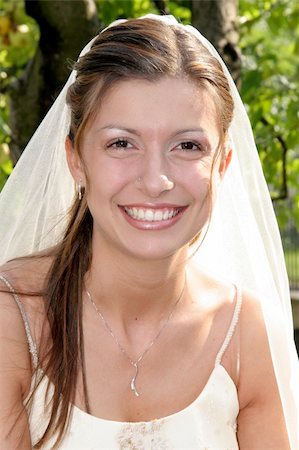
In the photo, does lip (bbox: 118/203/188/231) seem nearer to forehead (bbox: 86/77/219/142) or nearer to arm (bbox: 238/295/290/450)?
forehead (bbox: 86/77/219/142)

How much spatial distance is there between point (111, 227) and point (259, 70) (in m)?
2.13

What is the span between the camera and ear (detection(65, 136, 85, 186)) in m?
2.80

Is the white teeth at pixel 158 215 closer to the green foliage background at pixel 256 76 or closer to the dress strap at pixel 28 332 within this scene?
the dress strap at pixel 28 332

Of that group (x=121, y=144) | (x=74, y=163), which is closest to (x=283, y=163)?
(x=74, y=163)

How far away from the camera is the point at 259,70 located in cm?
469

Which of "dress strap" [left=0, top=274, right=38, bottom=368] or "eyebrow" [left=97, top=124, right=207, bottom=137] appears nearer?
"eyebrow" [left=97, top=124, right=207, bottom=137]

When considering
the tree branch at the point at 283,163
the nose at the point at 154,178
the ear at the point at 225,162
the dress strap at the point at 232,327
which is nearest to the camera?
the nose at the point at 154,178

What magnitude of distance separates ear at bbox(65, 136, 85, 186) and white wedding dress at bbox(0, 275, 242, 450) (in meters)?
0.31

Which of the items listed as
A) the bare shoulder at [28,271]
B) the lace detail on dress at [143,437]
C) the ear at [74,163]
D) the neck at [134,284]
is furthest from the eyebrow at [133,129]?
the lace detail on dress at [143,437]

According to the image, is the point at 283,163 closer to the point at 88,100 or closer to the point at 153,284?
the point at 153,284

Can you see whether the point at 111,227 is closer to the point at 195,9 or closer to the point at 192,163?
the point at 192,163

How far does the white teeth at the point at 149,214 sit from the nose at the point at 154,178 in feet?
0.18

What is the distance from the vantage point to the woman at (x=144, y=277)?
268 cm

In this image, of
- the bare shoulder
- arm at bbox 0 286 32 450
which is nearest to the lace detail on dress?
arm at bbox 0 286 32 450
